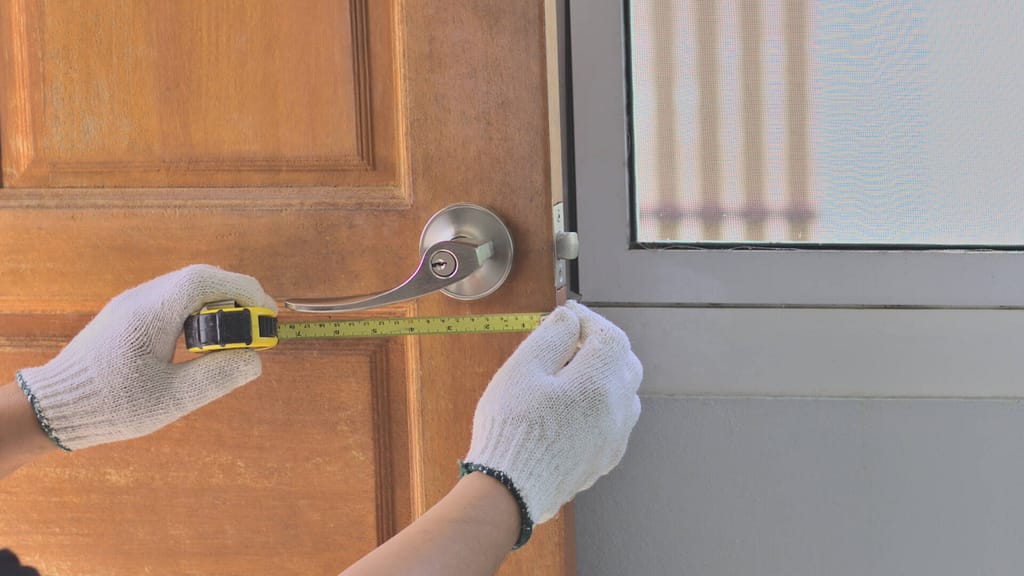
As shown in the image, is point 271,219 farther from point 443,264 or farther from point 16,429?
point 16,429

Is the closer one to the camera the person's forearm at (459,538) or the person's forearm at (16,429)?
the person's forearm at (459,538)

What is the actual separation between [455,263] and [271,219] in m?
0.22

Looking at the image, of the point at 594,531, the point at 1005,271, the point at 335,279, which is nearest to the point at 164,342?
the point at 335,279

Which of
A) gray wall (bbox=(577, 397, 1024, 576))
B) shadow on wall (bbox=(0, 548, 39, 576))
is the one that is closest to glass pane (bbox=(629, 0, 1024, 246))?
gray wall (bbox=(577, 397, 1024, 576))

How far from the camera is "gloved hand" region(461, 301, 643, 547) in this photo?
2.50 feet

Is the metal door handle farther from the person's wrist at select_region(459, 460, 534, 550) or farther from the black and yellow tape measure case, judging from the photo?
the person's wrist at select_region(459, 460, 534, 550)

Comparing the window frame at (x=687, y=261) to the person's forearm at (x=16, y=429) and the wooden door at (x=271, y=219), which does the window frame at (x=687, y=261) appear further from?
the person's forearm at (x=16, y=429)

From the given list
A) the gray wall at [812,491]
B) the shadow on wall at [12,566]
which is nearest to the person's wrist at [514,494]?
the gray wall at [812,491]

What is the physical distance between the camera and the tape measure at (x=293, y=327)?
31.2 inches

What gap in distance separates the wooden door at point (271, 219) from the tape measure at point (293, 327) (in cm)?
1

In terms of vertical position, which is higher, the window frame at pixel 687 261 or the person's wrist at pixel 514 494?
the window frame at pixel 687 261

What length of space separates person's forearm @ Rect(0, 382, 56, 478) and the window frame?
24.6 inches

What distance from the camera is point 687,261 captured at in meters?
1.07

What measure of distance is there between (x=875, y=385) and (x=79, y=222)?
3.08 feet
